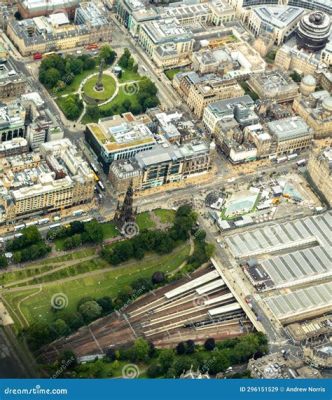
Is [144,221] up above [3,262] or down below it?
below

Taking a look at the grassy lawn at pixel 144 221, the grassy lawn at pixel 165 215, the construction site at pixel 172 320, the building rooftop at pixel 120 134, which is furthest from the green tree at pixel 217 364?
the building rooftop at pixel 120 134

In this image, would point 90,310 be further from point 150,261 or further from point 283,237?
point 283,237

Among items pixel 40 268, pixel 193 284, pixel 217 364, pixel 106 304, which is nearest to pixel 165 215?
pixel 193 284

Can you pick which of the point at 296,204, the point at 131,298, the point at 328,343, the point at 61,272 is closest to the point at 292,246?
the point at 296,204

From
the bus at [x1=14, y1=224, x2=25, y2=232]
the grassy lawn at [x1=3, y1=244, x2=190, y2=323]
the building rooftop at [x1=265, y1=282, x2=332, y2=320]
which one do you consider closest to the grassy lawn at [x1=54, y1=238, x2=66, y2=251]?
the bus at [x1=14, y1=224, x2=25, y2=232]

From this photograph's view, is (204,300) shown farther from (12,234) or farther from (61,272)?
(12,234)

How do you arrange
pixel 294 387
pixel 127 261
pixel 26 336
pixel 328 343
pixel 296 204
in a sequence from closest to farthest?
pixel 294 387 < pixel 26 336 < pixel 328 343 < pixel 127 261 < pixel 296 204

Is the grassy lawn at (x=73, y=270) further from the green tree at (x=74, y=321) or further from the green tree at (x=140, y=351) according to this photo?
the green tree at (x=140, y=351)

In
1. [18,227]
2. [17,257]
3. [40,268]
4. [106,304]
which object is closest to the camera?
[106,304]
